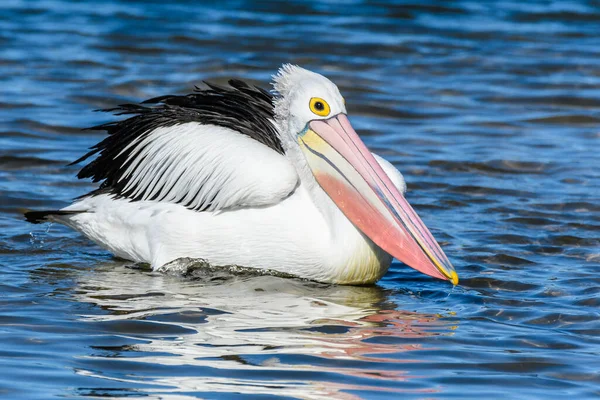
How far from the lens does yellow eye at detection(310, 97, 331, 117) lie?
521cm

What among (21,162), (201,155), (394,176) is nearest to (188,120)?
(201,155)

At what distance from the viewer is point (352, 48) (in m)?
11.5

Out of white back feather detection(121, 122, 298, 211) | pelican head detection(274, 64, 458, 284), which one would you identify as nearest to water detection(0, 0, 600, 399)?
pelican head detection(274, 64, 458, 284)

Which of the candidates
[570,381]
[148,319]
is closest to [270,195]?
[148,319]

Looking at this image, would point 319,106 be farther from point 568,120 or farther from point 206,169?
point 568,120

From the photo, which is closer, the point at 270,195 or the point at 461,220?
the point at 270,195

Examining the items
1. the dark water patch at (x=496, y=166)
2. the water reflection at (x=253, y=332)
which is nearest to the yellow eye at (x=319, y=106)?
the water reflection at (x=253, y=332)

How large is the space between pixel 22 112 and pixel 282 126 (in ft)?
13.4

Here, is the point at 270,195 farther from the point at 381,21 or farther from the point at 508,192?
the point at 381,21

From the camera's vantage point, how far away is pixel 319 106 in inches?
205

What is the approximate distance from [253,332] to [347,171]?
1125mm

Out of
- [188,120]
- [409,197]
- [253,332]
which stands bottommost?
[253,332]

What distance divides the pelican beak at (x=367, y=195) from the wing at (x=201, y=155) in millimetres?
173

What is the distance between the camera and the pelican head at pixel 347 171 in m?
4.88
